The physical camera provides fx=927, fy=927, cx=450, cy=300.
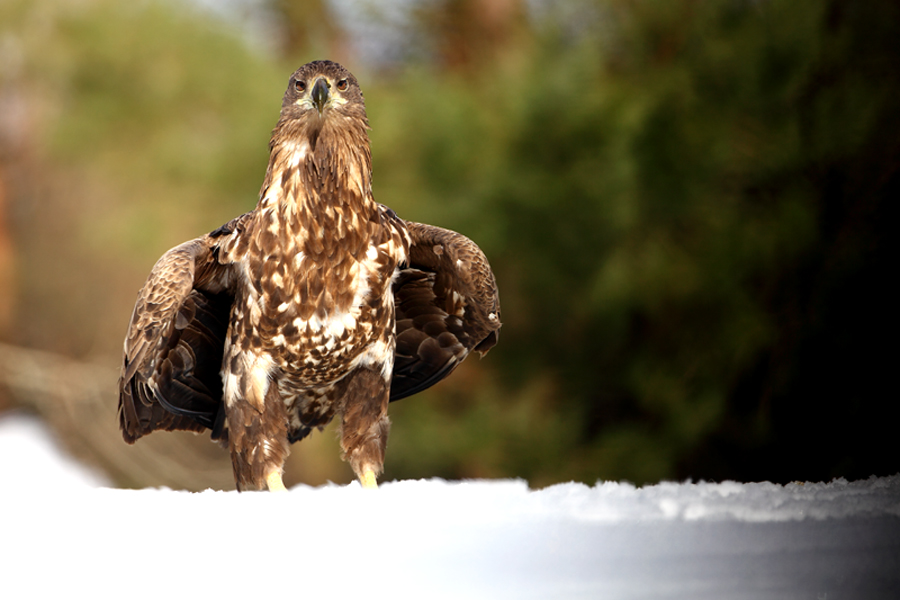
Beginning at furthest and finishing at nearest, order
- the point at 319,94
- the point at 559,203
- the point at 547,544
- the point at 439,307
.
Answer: the point at 559,203 < the point at 439,307 < the point at 319,94 < the point at 547,544

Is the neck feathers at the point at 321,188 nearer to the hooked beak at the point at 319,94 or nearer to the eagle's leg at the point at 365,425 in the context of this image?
the hooked beak at the point at 319,94

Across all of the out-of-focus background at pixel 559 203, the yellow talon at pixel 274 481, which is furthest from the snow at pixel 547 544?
the out-of-focus background at pixel 559 203

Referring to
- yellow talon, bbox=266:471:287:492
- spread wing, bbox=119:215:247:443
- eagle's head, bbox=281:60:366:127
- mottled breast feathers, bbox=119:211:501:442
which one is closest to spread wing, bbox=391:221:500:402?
mottled breast feathers, bbox=119:211:501:442

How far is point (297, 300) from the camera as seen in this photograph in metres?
2.52

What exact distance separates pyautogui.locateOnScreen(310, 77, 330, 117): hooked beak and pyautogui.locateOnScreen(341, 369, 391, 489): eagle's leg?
770 millimetres

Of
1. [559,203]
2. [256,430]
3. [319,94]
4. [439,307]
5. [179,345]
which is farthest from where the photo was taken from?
[559,203]

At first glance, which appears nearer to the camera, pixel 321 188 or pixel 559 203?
pixel 321 188

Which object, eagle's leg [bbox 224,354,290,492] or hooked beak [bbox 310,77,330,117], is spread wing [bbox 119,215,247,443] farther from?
hooked beak [bbox 310,77,330,117]

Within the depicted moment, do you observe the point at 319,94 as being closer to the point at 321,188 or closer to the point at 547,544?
the point at 321,188

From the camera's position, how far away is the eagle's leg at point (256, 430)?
8.58ft

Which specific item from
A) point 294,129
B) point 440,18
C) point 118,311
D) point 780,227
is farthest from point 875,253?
point 118,311

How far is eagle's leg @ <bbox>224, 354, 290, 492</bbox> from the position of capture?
262 centimetres

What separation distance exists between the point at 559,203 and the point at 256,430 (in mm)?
4955

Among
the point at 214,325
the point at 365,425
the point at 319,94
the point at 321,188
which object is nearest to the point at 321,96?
the point at 319,94
